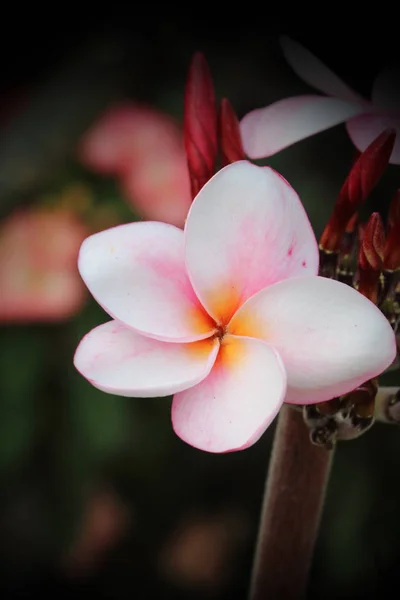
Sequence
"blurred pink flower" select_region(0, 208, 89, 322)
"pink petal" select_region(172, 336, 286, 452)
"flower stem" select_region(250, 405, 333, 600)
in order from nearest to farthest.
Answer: "pink petal" select_region(172, 336, 286, 452), "flower stem" select_region(250, 405, 333, 600), "blurred pink flower" select_region(0, 208, 89, 322)

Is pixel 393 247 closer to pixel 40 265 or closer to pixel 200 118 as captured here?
pixel 200 118

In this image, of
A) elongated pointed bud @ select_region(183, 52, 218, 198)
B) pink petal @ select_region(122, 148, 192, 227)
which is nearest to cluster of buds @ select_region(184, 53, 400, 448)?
elongated pointed bud @ select_region(183, 52, 218, 198)

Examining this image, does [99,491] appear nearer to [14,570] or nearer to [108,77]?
[14,570]

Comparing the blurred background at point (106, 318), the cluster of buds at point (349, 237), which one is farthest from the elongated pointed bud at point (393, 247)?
the blurred background at point (106, 318)

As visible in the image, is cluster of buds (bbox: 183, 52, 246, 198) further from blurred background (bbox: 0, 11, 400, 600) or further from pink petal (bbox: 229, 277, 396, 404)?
blurred background (bbox: 0, 11, 400, 600)

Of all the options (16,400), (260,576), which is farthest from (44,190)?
(260,576)

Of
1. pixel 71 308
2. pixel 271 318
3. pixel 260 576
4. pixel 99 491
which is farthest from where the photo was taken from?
pixel 99 491
